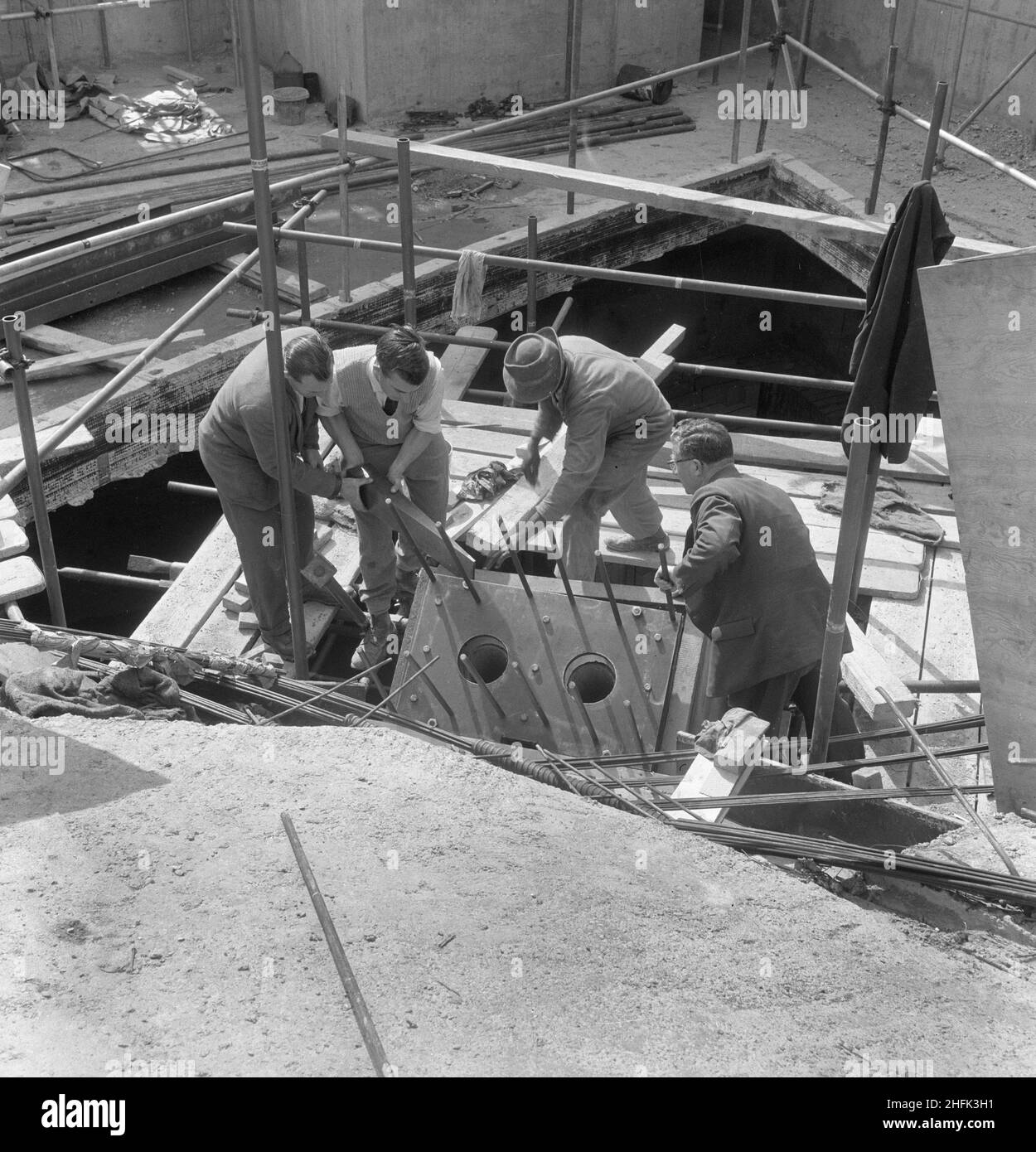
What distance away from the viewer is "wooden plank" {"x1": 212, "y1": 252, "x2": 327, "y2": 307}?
900 cm

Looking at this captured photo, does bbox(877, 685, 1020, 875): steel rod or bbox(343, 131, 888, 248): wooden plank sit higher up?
bbox(343, 131, 888, 248): wooden plank

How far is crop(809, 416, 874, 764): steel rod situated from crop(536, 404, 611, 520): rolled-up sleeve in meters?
1.82

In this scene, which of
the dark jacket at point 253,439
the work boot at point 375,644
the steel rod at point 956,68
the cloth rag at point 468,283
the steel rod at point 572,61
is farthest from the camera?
the steel rod at point 956,68

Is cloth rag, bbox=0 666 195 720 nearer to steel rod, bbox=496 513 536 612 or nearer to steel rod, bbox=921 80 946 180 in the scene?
steel rod, bbox=496 513 536 612

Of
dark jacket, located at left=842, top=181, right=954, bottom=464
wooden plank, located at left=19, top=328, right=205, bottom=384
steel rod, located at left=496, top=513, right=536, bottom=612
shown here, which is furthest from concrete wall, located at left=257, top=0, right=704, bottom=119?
dark jacket, located at left=842, top=181, right=954, bottom=464

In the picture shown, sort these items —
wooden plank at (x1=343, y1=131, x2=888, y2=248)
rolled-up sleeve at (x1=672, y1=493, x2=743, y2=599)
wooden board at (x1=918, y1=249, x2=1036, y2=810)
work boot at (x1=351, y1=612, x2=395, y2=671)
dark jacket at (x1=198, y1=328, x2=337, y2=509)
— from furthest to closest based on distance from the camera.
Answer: wooden plank at (x1=343, y1=131, x2=888, y2=248) < work boot at (x1=351, y1=612, x2=395, y2=671) < dark jacket at (x1=198, y1=328, x2=337, y2=509) < rolled-up sleeve at (x1=672, y1=493, x2=743, y2=599) < wooden board at (x1=918, y1=249, x2=1036, y2=810)

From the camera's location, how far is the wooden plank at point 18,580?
558 cm

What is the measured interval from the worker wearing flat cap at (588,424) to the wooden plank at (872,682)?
52.6 inches

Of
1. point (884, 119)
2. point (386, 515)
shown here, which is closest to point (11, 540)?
point (386, 515)

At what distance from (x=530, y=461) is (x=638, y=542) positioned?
746 millimetres

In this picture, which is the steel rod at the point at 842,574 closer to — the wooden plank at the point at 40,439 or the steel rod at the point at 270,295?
the steel rod at the point at 270,295

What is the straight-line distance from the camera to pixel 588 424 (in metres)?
5.63

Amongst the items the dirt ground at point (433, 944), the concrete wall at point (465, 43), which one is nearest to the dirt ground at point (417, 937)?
the dirt ground at point (433, 944)
